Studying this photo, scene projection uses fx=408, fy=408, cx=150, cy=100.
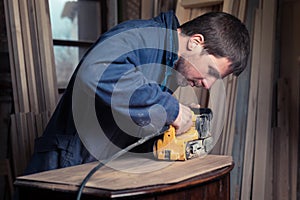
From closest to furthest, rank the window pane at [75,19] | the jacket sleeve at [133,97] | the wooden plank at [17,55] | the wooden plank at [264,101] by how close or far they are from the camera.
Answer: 1. the jacket sleeve at [133,97]
2. the wooden plank at [17,55]
3. the wooden plank at [264,101]
4. the window pane at [75,19]

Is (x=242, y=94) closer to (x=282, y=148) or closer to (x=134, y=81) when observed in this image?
(x=282, y=148)

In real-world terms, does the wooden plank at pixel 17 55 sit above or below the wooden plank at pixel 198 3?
below

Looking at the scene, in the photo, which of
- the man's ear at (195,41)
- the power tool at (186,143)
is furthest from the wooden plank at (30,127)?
the man's ear at (195,41)

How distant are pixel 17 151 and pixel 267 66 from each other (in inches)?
50.7

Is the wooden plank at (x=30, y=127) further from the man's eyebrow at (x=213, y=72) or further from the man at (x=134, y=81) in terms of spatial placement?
the man's eyebrow at (x=213, y=72)

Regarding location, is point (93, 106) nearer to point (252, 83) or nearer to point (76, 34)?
point (252, 83)

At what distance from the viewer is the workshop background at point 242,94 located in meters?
1.89

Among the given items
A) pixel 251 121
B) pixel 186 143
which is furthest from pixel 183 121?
pixel 251 121

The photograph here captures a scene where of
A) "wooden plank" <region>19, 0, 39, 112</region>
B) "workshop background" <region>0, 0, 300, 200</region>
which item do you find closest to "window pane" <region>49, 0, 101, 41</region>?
"workshop background" <region>0, 0, 300, 200</region>

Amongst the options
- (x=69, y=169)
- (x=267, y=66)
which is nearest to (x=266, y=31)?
(x=267, y=66)

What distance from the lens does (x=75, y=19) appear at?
2.48 m

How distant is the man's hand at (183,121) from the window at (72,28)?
1.29m

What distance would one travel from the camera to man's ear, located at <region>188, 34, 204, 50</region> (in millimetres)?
1335

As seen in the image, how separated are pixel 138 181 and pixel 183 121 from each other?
304mm
